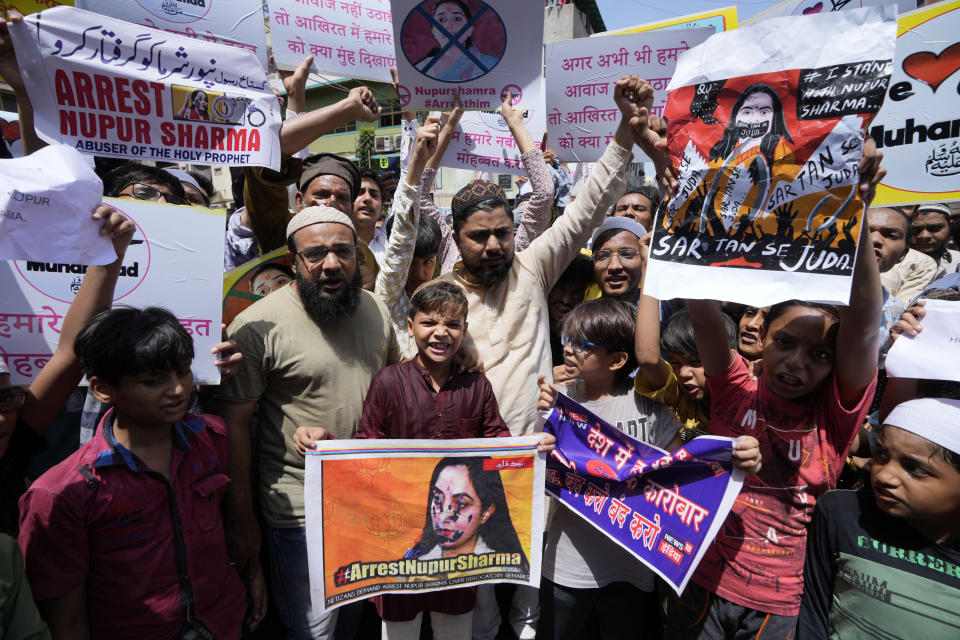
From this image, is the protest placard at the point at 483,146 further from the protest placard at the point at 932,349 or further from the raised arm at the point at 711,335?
the protest placard at the point at 932,349

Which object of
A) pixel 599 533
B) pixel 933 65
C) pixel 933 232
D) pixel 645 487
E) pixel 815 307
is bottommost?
pixel 599 533

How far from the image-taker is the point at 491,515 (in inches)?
96.7

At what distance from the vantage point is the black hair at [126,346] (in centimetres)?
195

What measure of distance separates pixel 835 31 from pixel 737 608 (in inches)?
88.6

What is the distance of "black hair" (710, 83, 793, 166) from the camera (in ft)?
6.23

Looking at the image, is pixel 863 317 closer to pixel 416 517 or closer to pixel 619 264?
pixel 619 264

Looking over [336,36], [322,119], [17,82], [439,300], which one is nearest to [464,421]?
[439,300]

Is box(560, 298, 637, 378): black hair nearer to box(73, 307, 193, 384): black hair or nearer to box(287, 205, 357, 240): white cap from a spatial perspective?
box(287, 205, 357, 240): white cap

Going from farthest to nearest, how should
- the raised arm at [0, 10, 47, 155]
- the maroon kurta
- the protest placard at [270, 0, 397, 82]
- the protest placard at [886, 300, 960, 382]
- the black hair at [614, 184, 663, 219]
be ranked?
the black hair at [614, 184, 663, 219] → the protest placard at [270, 0, 397, 82] → the maroon kurta → the raised arm at [0, 10, 47, 155] → the protest placard at [886, 300, 960, 382]

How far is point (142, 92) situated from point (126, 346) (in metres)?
1.40

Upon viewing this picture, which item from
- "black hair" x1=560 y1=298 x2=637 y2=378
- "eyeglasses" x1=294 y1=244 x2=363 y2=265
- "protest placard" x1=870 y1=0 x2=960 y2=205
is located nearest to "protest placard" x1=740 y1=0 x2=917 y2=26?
"protest placard" x1=870 y1=0 x2=960 y2=205

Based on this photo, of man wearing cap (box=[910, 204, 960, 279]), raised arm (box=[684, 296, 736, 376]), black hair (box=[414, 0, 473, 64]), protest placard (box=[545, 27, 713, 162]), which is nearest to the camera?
raised arm (box=[684, 296, 736, 376])

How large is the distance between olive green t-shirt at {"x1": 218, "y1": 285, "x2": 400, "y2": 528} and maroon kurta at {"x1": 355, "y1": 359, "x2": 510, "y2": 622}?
21cm

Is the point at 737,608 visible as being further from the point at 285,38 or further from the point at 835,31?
the point at 285,38
